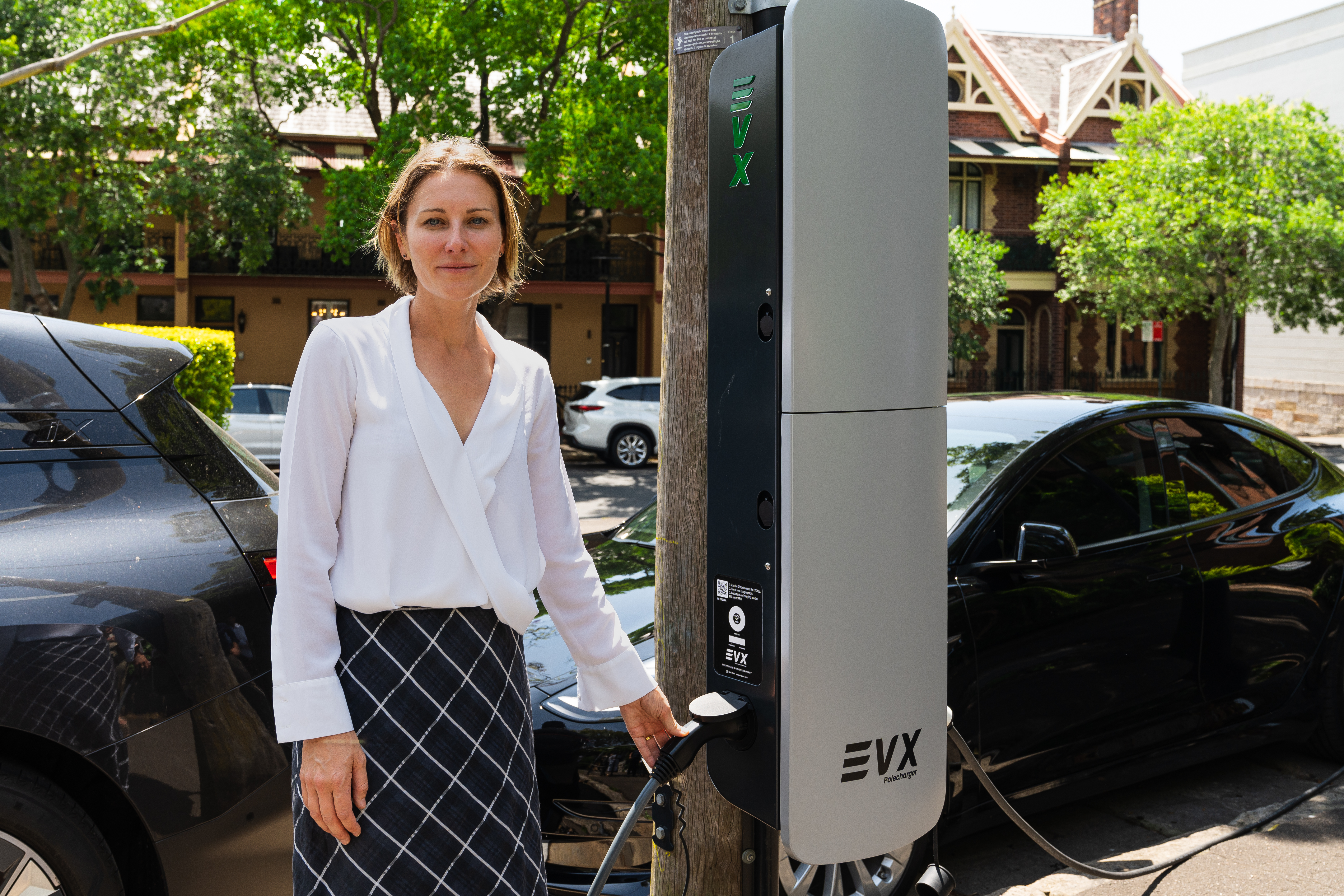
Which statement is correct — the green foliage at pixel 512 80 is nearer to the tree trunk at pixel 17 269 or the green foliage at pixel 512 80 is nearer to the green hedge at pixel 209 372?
the tree trunk at pixel 17 269

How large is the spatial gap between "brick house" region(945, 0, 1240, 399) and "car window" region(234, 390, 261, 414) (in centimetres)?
1959

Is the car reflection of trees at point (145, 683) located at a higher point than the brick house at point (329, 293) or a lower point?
lower

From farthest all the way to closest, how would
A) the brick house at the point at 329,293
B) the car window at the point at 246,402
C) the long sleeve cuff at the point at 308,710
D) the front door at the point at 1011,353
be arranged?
the front door at the point at 1011,353 < the brick house at the point at 329,293 < the car window at the point at 246,402 < the long sleeve cuff at the point at 308,710

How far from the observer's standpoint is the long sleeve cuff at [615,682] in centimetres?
224

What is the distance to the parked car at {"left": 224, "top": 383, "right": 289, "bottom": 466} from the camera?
17.0 m

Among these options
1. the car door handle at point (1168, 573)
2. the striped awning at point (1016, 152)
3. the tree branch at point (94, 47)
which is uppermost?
the striped awning at point (1016, 152)

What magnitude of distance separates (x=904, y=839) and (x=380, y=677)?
1079mm

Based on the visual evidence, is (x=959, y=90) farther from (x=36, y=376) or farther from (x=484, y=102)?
(x=36, y=376)

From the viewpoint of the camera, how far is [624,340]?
31828mm

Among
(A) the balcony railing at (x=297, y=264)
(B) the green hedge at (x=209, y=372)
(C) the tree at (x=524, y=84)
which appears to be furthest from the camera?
(A) the balcony railing at (x=297, y=264)

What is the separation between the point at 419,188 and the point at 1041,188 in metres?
33.3

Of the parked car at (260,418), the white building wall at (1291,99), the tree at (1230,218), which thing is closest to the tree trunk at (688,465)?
the parked car at (260,418)

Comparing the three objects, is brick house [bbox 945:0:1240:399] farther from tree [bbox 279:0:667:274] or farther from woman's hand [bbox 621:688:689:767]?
woman's hand [bbox 621:688:689:767]

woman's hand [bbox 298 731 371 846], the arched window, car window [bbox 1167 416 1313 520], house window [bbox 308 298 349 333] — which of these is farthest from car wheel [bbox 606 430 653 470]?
woman's hand [bbox 298 731 371 846]
